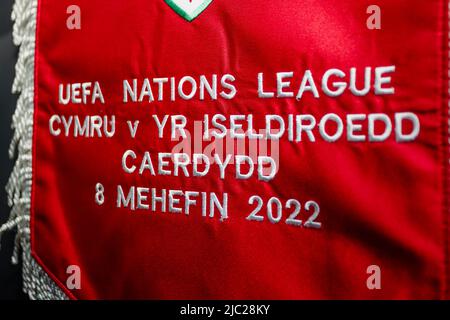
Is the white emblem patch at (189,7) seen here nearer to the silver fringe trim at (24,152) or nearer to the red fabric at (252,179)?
the red fabric at (252,179)

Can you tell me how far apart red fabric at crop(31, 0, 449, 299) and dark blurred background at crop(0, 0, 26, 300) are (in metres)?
0.10

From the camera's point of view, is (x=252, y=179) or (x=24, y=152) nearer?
(x=252, y=179)

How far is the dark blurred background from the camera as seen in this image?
0.69 metres

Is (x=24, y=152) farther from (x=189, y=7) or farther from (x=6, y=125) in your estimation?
(x=189, y=7)

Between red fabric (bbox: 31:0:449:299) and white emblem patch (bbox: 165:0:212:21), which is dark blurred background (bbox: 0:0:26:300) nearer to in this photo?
red fabric (bbox: 31:0:449:299)

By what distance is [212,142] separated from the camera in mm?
495

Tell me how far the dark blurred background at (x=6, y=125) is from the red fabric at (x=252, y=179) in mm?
99

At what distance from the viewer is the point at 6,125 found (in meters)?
0.70

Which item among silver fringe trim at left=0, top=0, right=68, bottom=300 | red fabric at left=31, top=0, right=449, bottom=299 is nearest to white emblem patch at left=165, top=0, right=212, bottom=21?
red fabric at left=31, top=0, right=449, bottom=299

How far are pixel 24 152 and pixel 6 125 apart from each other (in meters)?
0.09

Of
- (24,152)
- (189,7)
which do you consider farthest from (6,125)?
(189,7)

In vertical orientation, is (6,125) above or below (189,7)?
below

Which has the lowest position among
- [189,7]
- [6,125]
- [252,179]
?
[252,179]

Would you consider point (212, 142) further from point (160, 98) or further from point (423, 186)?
point (423, 186)
